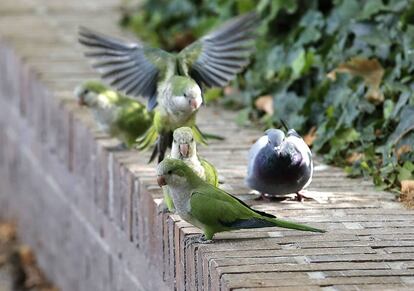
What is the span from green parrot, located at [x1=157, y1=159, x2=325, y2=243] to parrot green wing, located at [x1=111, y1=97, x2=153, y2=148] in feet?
4.33

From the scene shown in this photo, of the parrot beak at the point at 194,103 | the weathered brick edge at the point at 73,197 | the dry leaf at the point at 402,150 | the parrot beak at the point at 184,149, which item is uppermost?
the parrot beak at the point at 194,103

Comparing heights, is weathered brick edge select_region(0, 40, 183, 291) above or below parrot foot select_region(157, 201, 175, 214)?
below

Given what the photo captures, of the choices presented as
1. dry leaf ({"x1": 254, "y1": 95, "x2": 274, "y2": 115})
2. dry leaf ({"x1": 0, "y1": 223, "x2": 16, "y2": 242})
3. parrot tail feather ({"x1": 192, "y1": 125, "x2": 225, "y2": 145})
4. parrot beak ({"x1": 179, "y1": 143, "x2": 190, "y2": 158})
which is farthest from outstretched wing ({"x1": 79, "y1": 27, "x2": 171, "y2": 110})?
dry leaf ({"x1": 0, "y1": 223, "x2": 16, "y2": 242})

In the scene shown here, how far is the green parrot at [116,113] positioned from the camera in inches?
207

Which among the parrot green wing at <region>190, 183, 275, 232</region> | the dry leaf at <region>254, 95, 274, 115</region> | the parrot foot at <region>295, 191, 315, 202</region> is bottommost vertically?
the parrot foot at <region>295, 191, 315, 202</region>

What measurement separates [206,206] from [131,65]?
1.35m

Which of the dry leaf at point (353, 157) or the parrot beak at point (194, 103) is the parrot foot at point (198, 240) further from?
the dry leaf at point (353, 157)

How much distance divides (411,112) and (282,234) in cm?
124

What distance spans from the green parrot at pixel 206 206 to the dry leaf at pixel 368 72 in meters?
1.58

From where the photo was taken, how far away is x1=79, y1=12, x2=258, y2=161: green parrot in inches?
183

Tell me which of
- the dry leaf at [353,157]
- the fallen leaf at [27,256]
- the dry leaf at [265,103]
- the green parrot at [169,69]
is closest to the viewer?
the green parrot at [169,69]

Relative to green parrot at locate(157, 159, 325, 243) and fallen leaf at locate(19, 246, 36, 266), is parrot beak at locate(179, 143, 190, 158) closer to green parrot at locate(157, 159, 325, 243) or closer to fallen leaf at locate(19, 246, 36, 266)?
green parrot at locate(157, 159, 325, 243)

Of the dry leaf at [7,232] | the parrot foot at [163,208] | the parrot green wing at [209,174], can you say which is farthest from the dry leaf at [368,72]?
the dry leaf at [7,232]

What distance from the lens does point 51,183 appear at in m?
6.71
